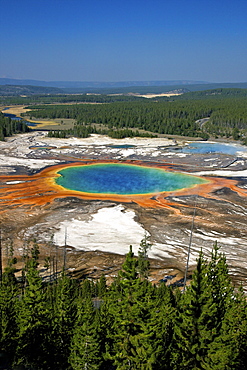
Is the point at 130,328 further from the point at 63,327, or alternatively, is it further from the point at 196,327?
the point at 63,327

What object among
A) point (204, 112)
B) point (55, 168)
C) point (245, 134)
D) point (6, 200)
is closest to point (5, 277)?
point (6, 200)

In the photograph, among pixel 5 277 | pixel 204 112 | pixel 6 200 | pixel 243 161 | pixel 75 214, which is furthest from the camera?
pixel 204 112

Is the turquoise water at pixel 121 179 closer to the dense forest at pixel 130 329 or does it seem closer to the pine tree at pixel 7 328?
the dense forest at pixel 130 329

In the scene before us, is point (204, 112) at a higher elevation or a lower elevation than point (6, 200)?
higher

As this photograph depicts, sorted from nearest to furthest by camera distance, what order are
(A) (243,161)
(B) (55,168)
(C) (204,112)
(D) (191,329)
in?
(D) (191,329) → (B) (55,168) → (A) (243,161) → (C) (204,112)

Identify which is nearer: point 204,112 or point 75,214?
point 75,214

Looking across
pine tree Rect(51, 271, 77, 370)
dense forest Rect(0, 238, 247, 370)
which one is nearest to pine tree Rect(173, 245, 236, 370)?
dense forest Rect(0, 238, 247, 370)

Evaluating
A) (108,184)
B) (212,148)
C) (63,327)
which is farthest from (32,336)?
(212,148)

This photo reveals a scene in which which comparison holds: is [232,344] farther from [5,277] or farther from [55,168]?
[55,168]
